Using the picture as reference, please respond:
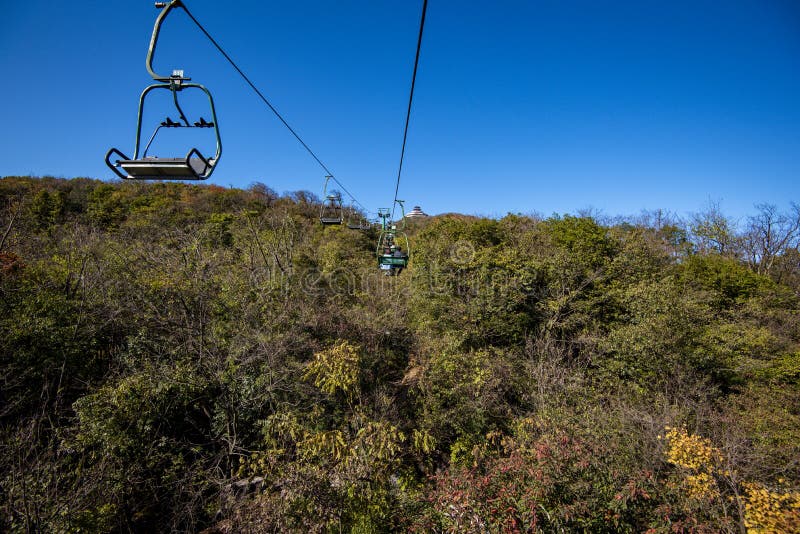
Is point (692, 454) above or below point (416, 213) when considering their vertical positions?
below

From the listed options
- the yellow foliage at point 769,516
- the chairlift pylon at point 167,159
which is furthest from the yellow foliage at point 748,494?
the chairlift pylon at point 167,159

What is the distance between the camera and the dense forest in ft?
16.5

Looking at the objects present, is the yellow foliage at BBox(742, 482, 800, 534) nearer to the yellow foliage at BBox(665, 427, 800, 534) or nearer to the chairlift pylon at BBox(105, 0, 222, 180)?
the yellow foliage at BBox(665, 427, 800, 534)

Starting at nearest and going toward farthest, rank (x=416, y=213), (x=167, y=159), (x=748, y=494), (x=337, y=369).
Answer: (x=167, y=159) < (x=748, y=494) < (x=337, y=369) < (x=416, y=213)

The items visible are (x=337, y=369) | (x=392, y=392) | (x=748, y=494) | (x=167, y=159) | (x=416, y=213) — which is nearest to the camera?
(x=167, y=159)

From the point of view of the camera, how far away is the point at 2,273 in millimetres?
8336

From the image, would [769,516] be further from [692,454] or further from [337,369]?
[337,369]

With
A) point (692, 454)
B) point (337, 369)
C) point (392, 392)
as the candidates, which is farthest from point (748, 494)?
point (337, 369)

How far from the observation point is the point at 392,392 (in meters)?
10.2

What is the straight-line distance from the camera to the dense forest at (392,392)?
16.5ft

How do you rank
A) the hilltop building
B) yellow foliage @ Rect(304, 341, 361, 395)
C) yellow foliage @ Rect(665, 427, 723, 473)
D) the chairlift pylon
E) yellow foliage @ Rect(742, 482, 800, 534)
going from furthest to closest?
the hilltop building < yellow foliage @ Rect(304, 341, 361, 395) < yellow foliage @ Rect(665, 427, 723, 473) < yellow foliage @ Rect(742, 482, 800, 534) < the chairlift pylon

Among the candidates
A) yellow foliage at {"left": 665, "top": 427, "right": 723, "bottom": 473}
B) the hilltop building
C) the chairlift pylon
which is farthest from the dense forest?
the hilltop building

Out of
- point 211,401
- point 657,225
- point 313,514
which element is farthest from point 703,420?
point 657,225

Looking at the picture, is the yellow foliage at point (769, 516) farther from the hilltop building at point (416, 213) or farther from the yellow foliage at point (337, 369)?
the hilltop building at point (416, 213)
